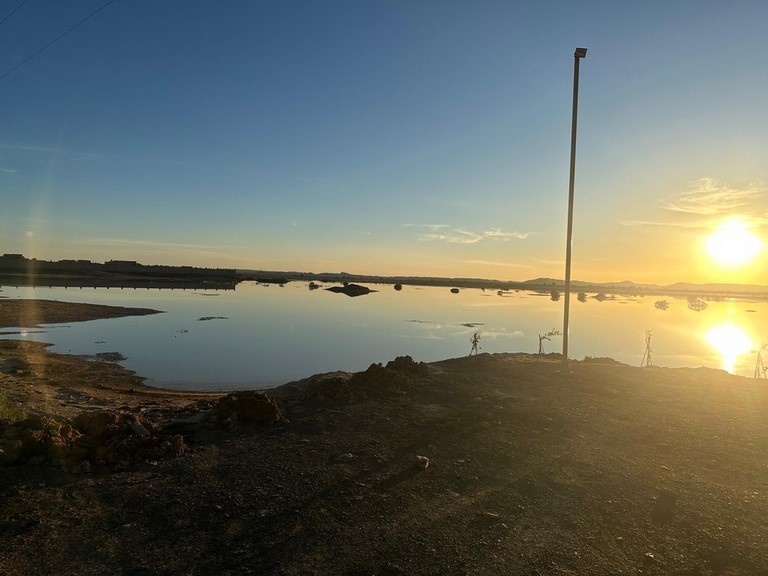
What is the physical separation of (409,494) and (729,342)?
3944 cm

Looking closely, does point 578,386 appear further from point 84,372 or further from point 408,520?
point 84,372

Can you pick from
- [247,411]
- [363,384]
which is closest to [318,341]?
[363,384]

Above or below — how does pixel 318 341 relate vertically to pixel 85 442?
below

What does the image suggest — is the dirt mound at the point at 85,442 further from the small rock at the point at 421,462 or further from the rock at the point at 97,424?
the small rock at the point at 421,462

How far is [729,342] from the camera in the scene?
35656 millimetres

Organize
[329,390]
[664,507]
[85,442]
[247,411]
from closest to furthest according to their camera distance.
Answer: [664,507], [85,442], [247,411], [329,390]

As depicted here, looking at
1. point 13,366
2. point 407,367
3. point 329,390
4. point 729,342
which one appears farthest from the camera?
point 729,342

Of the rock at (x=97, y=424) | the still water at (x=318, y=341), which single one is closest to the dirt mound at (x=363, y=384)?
the rock at (x=97, y=424)

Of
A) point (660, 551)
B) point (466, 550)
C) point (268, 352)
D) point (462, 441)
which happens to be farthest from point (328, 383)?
point (268, 352)

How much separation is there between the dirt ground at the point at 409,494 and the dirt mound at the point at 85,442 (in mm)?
149

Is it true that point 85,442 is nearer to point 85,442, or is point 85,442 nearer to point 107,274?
point 85,442

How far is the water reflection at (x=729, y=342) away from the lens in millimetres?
26562

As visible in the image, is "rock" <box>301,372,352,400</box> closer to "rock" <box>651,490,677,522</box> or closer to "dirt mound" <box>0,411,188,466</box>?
"dirt mound" <box>0,411,188,466</box>

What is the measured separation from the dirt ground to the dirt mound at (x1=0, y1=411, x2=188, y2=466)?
0.15 meters
